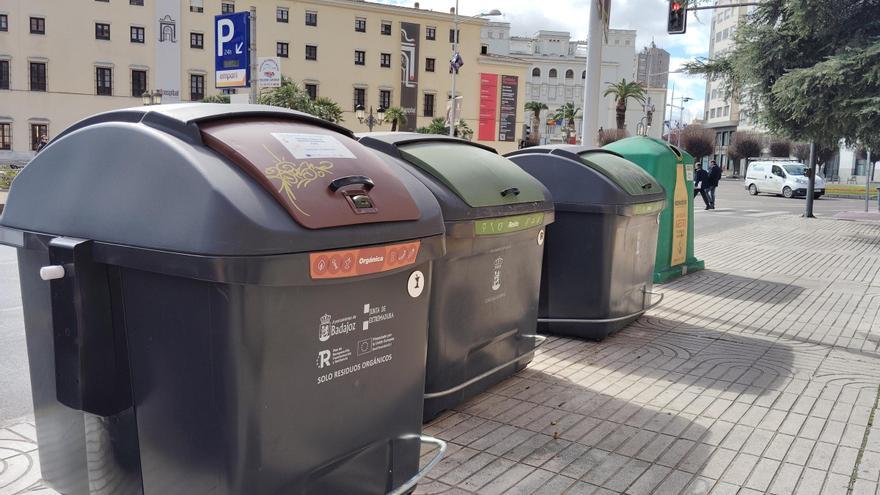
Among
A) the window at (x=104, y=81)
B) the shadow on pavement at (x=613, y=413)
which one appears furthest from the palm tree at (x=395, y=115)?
Result: the shadow on pavement at (x=613, y=413)

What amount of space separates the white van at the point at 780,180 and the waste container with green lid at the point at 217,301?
116 ft

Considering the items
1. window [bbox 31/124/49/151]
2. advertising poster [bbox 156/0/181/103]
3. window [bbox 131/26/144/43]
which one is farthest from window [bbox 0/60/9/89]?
advertising poster [bbox 156/0/181/103]

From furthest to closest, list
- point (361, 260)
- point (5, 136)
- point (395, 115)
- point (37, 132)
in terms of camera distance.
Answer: point (395, 115) < point (37, 132) < point (5, 136) < point (361, 260)

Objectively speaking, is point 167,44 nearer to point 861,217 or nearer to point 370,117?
point 370,117

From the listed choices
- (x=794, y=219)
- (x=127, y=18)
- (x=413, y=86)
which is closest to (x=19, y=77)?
(x=127, y=18)

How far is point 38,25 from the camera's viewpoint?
53281mm

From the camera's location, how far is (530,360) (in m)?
5.02

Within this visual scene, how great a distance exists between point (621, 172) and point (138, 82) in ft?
190

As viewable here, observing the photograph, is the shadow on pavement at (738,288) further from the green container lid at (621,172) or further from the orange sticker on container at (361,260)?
the orange sticker on container at (361,260)

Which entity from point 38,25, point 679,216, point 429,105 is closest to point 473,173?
point 679,216

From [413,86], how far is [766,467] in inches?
2581

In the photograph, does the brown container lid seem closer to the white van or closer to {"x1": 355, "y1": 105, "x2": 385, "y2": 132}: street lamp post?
the white van

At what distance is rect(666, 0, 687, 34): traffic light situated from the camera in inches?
635

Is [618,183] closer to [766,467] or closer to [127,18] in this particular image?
[766,467]
